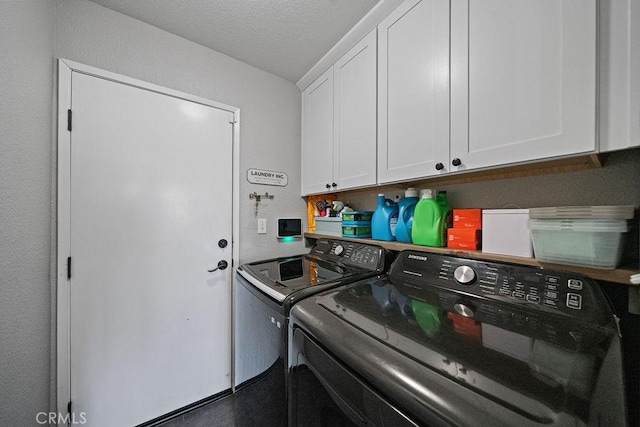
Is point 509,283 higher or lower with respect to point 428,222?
lower

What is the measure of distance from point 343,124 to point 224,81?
100 cm

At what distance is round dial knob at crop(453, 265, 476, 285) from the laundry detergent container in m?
0.22

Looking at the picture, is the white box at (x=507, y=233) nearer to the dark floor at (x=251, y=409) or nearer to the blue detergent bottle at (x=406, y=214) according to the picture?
the blue detergent bottle at (x=406, y=214)

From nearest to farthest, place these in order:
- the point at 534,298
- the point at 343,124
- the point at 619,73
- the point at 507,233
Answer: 1. the point at 619,73
2. the point at 534,298
3. the point at 507,233
4. the point at 343,124

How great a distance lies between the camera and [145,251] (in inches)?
56.9

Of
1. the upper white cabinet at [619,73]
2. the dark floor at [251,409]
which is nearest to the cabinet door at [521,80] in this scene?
the upper white cabinet at [619,73]

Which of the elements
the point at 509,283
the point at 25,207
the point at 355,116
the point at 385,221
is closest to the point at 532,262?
the point at 509,283

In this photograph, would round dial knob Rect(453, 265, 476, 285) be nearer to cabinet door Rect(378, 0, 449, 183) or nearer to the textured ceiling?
cabinet door Rect(378, 0, 449, 183)

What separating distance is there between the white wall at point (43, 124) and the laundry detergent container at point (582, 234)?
5.63 ft

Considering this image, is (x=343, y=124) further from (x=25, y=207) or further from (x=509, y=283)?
(x=25, y=207)

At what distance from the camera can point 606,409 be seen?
1.33 feet

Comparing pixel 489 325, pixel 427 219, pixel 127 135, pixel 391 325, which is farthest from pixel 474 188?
pixel 127 135

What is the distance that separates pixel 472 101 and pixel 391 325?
962 millimetres

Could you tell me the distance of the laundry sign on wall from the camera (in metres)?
1.86
